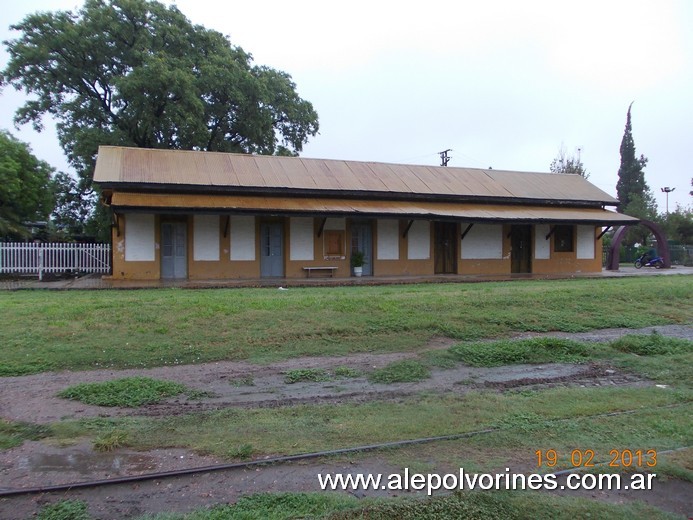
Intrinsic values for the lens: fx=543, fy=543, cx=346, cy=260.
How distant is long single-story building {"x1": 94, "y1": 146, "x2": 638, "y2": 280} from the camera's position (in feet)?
65.4

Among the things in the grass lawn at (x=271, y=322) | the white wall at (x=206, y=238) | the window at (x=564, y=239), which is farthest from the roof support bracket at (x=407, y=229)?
the grass lawn at (x=271, y=322)

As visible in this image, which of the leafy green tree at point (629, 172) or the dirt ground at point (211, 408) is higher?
the leafy green tree at point (629, 172)

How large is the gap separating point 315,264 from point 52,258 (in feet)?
34.0

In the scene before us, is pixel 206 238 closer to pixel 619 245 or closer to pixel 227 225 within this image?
pixel 227 225

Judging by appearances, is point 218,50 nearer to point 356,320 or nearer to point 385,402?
point 356,320

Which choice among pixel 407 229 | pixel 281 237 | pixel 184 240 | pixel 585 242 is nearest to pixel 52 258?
pixel 184 240

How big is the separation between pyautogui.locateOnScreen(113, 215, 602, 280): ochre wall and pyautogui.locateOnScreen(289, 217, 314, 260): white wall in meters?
0.15

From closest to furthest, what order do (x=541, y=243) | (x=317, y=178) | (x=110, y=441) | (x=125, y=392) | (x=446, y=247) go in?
(x=110, y=441) < (x=125, y=392) < (x=317, y=178) < (x=446, y=247) < (x=541, y=243)

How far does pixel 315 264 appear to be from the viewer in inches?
870

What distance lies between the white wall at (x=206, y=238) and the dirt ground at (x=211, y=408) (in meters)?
12.6

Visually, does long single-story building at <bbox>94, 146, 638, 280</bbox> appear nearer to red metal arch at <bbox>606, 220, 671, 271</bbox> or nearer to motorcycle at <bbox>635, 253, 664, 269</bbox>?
red metal arch at <bbox>606, 220, 671, 271</bbox>

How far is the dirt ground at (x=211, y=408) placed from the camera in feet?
13.8

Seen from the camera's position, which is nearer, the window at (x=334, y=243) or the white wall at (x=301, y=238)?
→ the white wall at (x=301, y=238)
